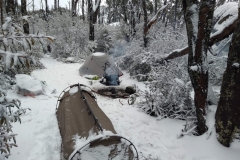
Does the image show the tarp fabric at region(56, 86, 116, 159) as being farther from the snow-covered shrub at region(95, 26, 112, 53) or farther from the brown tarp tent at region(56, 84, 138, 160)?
the snow-covered shrub at region(95, 26, 112, 53)

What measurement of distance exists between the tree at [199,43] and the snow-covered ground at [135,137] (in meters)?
0.47

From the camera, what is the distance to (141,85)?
26.6 feet

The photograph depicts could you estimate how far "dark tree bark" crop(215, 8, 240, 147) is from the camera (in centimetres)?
293

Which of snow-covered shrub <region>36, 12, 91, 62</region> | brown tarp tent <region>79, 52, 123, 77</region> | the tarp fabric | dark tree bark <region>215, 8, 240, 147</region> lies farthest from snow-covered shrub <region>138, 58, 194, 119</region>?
snow-covered shrub <region>36, 12, 91, 62</region>

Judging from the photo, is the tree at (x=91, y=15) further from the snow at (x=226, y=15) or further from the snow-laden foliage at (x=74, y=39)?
the snow at (x=226, y=15)

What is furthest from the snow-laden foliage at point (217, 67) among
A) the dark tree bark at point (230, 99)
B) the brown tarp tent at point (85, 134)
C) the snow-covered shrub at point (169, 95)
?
the brown tarp tent at point (85, 134)

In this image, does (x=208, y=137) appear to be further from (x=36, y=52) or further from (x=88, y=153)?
(x=36, y=52)

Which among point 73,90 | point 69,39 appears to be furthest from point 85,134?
point 69,39

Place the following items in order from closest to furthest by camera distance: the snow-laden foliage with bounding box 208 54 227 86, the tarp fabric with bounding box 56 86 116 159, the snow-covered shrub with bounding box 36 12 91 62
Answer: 1. the tarp fabric with bounding box 56 86 116 159
2. the snow-laden foliage with bounding box 208 54 227 86
3. the snow-covered shrub with bounding box 36 12 91 62

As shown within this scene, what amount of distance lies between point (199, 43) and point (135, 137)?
93.9 inches

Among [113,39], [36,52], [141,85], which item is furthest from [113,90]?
[113,39]

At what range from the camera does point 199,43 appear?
11.1 feet

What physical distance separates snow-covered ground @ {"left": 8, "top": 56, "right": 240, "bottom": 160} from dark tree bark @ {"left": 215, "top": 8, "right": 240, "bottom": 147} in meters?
0.30

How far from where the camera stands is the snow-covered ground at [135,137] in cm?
331
